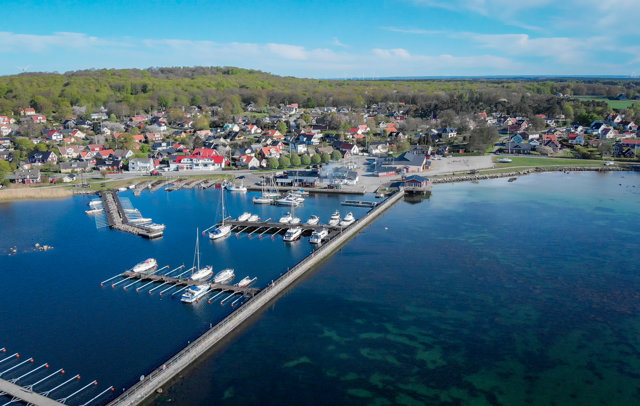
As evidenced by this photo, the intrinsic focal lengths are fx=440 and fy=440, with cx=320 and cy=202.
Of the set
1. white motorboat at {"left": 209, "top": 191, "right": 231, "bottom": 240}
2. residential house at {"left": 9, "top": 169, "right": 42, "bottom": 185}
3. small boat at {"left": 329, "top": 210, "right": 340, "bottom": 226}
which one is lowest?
white motorboat at {"left": 209, "top": 191, "right": 231, "bottom": 240}

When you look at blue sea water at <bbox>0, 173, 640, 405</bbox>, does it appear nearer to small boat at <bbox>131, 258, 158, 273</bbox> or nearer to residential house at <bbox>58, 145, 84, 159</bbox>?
small boat at <bbox>131, 258, 158, 273</bbox>

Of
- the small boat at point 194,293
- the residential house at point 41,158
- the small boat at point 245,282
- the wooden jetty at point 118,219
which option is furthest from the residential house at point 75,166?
the small boat at point 245,282

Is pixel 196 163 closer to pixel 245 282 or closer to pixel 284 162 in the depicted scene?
pixel 284 162

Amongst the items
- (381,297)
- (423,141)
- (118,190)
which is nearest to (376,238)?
(381,297)

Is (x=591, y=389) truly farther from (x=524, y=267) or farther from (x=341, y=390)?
(x=524, y=267)

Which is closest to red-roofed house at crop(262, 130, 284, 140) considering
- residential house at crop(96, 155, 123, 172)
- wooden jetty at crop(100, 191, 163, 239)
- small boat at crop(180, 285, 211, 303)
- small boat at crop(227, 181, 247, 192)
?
residential house at crop(96, 155, 123, 172)

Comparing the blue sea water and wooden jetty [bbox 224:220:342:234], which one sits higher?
wooden jetty [bbox 224:220:342:234]

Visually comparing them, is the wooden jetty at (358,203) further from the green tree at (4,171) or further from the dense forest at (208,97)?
the dense forest at (208,97)
